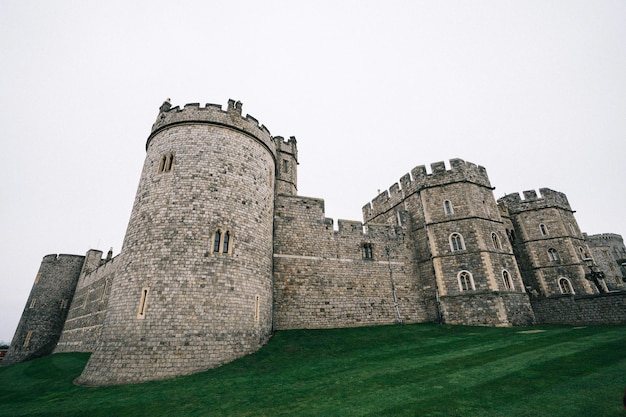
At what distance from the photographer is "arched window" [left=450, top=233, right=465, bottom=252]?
1805 cm

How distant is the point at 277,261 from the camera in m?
16.0

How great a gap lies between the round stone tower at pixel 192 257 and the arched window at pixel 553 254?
22941 mm

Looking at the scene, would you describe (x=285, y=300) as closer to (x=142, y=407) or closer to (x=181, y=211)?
(x=181, y=211)

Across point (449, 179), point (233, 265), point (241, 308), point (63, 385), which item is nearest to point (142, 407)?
point (241, 308)

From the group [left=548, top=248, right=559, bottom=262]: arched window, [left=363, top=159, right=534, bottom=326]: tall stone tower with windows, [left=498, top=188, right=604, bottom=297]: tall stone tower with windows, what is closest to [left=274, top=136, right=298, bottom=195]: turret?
[left=363, top=159, right=534, bottom=326]: tall stone tower with windows

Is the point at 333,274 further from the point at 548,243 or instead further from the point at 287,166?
the point at 548,243

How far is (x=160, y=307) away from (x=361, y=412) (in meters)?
8.28

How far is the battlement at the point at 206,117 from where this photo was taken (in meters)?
13.9

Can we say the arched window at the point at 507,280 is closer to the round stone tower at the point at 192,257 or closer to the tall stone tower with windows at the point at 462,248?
the tall stone tower with windows at the point at 462,248

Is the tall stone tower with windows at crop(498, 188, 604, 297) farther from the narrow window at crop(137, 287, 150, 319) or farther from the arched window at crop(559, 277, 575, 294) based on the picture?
the narrow window at crop(137, 287, 150, 319)

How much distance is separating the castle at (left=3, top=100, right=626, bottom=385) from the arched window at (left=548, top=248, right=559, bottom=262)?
11 cm

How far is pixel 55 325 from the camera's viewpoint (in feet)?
93.4

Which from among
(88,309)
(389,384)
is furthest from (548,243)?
(88,309)

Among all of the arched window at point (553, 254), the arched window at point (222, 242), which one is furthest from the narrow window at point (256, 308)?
the arched window at point (553, 254)
